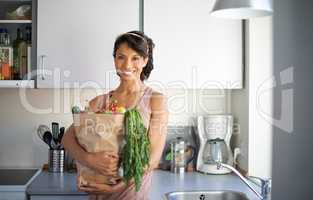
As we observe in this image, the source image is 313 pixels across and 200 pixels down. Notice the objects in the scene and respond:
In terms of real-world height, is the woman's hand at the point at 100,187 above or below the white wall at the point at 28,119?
below

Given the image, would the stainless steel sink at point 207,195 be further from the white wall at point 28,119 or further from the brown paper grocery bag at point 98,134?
the white wall at point 28,119

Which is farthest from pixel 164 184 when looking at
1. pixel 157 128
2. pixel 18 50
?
pixel 18 50

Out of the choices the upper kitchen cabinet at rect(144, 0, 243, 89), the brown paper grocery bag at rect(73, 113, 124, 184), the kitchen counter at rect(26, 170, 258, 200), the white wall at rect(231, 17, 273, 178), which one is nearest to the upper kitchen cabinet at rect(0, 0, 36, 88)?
the kitchen counter at rect(26, 170, 258, 200)

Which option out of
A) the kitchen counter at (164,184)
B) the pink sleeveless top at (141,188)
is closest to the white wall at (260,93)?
the kitchen counter at (164,184)

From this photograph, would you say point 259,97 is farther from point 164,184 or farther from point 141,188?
point 141,188

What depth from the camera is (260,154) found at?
2047 millimetres

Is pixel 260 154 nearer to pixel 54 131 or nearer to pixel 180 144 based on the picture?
pixel 180 144

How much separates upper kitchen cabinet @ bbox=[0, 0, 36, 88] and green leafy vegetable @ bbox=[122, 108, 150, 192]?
94 centimetres

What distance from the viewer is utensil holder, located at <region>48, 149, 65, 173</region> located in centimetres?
220

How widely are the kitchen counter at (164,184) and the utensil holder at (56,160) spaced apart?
5 cm

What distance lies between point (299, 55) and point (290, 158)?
22.0 inches

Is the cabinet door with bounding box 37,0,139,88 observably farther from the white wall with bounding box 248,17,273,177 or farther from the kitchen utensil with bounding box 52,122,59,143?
the white wall with bounding box 248,17,273,177

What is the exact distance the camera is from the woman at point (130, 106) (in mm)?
1404

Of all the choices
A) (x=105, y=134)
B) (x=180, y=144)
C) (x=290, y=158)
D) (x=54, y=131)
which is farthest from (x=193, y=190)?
(x=54, y=131)
